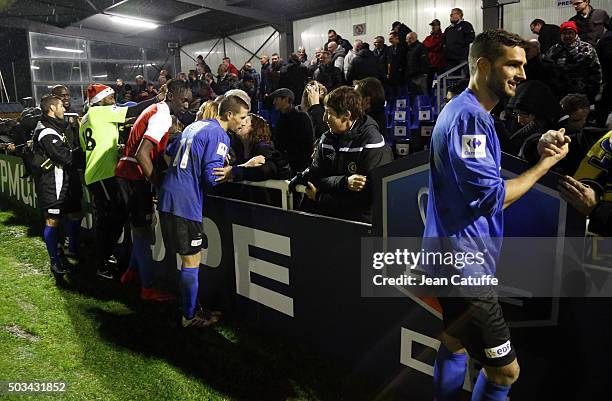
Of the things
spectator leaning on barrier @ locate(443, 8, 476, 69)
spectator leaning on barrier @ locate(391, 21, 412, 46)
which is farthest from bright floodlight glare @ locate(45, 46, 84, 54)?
spectator leaning on barrier @ locate(443, 8, 476, 69)

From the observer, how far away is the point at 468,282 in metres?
2.20

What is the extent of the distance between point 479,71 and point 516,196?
22.5 inches

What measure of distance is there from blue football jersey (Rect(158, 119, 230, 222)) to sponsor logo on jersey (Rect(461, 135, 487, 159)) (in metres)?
2.39

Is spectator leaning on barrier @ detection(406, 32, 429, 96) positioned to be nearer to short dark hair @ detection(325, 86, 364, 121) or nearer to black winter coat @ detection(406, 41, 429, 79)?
black winter coat @ detection(406, 41, 429, 79)

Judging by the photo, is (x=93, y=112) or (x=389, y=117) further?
(x=389, y=117)

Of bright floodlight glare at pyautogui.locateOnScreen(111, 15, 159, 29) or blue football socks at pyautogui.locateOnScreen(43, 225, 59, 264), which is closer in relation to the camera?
blue football socks at pyautogui.locateOnScreen(43, 225, 59, 264)

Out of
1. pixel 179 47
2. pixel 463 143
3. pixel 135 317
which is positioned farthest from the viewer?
pixel 179 47

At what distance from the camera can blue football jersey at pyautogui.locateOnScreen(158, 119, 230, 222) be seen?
4.06 meters

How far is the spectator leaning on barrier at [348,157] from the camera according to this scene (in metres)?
3.47

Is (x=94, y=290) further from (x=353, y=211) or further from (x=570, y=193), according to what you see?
(x=570, y=193)

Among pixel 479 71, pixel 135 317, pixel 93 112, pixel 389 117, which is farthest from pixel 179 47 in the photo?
pixel 479 71

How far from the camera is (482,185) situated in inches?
82.0

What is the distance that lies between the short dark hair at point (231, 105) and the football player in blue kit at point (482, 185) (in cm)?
221

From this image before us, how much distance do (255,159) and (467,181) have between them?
239cm
